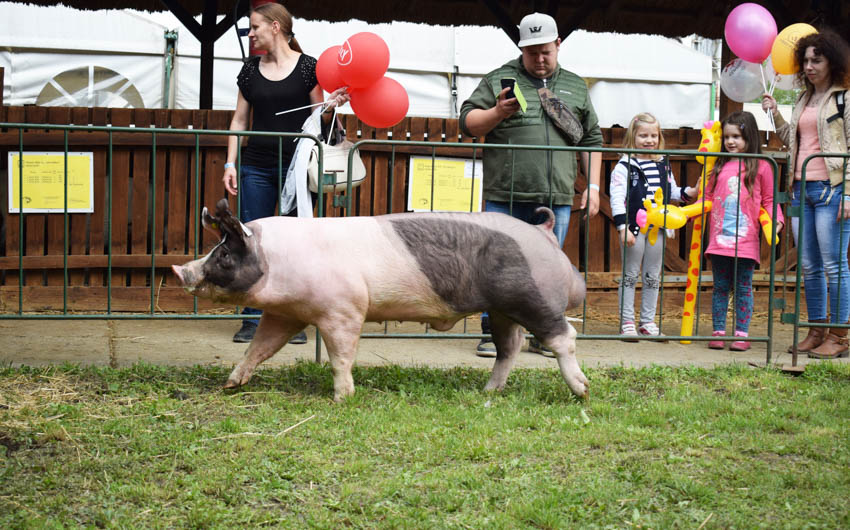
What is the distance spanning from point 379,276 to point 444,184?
349 centimetres

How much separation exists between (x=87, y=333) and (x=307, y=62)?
2.46 m

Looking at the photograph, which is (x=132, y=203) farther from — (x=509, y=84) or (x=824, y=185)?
(x=824, y=185)

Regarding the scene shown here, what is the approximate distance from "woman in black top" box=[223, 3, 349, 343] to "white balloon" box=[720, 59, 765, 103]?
3.06 m

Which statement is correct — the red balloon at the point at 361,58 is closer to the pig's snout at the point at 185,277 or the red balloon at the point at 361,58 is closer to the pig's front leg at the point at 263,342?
the pig's front leg at the point at 263,342

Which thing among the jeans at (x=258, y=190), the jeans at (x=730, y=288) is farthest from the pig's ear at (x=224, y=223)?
the jeans at (x=730, y=288)

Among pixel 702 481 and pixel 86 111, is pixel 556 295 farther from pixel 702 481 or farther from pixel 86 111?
pixel 86 111

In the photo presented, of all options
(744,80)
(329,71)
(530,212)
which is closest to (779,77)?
(744,80)

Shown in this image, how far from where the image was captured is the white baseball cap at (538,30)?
5082 mm

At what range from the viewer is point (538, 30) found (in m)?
5.10

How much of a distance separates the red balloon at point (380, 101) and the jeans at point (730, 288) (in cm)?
248

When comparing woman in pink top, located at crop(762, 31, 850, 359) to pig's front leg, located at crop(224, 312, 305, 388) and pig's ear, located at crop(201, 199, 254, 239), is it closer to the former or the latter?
pig's front leg, located at crop(224, 312, 305, 388)

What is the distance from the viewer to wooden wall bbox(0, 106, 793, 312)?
7090 mm

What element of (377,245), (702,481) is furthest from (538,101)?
(702,481)

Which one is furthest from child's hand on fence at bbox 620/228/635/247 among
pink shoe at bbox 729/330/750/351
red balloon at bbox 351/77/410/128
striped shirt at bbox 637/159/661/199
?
red balloon at bbox 351/77/410/128
